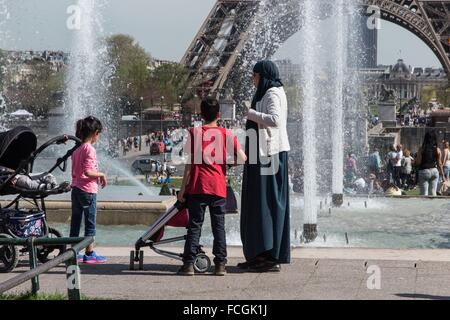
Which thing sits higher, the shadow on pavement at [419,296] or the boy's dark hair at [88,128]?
the boy's dark hair at [88,128]

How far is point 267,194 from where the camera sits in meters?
8.12

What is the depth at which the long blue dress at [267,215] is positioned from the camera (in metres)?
8.07

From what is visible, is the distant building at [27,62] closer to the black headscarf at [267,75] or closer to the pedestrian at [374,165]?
the pedestrian at [374,165]

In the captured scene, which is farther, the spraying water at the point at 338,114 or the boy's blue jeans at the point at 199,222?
the spraying water at the point at 338,114

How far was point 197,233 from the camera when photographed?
8.05 metres

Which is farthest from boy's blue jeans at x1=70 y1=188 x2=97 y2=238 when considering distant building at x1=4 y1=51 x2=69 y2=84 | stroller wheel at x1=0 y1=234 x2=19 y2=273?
distant building at x1=4 y1=51 x2=69 y2=84

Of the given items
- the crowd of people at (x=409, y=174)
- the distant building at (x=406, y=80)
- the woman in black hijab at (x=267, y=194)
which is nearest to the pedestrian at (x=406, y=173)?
the crowd of people at (x=409, y=174)

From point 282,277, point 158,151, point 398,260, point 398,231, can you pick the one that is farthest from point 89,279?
point 158,151

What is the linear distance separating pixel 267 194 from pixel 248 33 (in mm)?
59892

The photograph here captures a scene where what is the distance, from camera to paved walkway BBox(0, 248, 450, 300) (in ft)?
23.3

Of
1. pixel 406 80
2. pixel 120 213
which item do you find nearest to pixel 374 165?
pixel 120 213

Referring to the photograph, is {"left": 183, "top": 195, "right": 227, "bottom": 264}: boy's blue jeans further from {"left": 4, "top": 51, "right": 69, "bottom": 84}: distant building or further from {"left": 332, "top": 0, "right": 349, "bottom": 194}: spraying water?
{"left": 4, "top": 51, "right": 69, "bottom": 84}: distant building

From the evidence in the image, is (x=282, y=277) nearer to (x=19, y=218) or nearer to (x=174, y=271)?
(x=174, y=271)

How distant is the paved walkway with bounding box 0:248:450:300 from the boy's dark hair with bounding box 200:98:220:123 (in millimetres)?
1249
